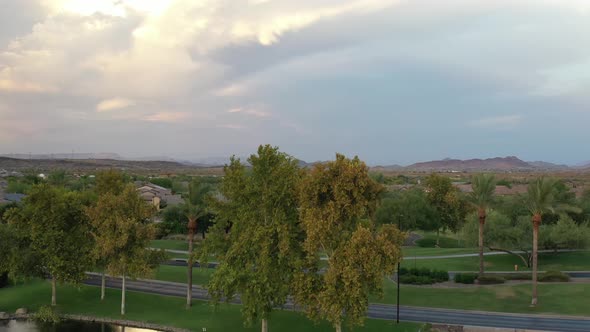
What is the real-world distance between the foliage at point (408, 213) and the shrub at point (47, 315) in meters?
57.0

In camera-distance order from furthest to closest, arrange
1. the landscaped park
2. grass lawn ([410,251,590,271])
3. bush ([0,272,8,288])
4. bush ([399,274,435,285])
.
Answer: grass lawn ([410,251,590,271]) < bush ([0,272,8,288]) < bush ([399,274,435,285]) < the landscaped park

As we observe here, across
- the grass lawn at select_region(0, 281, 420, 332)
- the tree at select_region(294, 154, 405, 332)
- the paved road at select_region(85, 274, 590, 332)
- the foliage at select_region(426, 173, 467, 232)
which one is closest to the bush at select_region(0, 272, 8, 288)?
the grass lawn at select_region(0, 281, 420, 332)

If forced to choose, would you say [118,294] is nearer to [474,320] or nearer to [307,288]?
[307,288]

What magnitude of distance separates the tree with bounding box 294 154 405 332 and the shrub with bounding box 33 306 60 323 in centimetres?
2772

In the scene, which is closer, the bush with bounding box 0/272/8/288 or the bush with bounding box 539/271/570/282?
the bush with bounding box 539/271/570/282

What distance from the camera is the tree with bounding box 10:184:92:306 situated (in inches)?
2003

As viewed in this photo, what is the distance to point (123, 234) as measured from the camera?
48.1 meters

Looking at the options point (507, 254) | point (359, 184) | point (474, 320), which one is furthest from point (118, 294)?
point (507, 254)

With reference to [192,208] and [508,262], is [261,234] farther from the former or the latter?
[508,262]

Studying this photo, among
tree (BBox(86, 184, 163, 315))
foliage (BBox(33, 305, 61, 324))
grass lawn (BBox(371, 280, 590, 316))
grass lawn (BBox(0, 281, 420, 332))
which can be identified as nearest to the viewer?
grass lawn (BBox(0, 281, 420, 332))

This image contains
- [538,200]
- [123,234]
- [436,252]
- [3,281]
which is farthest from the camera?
[436,252]

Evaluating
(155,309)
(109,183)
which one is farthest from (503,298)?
(109,183)

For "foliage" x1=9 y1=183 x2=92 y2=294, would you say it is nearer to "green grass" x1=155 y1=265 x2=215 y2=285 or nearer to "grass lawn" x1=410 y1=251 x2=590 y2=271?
"green grass" x1=155 y1=265 x2=215 y2=285

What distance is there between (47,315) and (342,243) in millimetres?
33286
